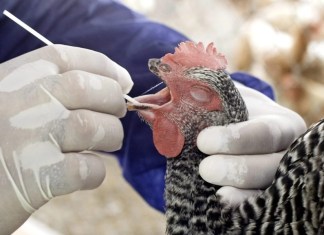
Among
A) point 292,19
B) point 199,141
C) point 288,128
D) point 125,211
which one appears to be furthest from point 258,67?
point 199,141

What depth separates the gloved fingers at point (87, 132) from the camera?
873 mm

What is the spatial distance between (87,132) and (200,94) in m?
0.18

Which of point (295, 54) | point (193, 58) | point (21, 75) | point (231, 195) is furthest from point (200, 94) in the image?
point (295, 54)

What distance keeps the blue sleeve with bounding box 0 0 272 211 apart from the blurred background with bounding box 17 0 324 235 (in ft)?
4.02

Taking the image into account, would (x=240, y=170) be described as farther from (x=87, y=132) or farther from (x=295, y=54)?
(x=295, y=54)

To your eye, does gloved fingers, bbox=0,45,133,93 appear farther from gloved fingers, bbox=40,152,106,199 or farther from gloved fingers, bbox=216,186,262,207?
gloved fingers, bbox=216,186,262,207

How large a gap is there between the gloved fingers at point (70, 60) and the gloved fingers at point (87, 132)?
0.08 metres

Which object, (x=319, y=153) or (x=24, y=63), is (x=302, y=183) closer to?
(x=319, y=153)

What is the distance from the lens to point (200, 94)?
35.2 inches

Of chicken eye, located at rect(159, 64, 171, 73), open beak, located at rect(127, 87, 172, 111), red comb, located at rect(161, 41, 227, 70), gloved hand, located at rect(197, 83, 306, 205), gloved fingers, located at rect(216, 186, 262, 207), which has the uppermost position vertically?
red comb, located at rect(161, 41, 227, 70)

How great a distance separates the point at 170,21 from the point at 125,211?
1331mm

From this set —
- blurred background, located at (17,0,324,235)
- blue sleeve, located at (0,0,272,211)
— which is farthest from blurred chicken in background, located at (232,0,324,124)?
blue sleeve, located at (0,0,272,211)

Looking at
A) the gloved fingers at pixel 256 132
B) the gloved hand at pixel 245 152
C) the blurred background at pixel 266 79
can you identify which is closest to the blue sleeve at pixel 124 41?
the gloved fingers at pixel 256 132

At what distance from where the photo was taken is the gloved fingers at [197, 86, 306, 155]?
901 mm
